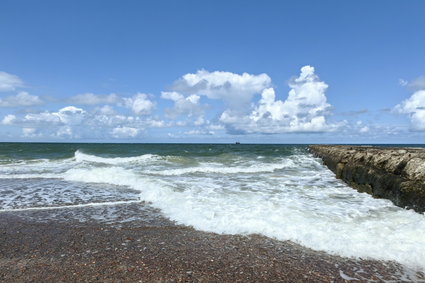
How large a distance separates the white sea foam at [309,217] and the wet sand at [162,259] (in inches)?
16.1

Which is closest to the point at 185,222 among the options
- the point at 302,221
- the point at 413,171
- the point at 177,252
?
the point at 177,252

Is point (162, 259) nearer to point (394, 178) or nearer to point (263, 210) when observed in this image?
point (263, 210)

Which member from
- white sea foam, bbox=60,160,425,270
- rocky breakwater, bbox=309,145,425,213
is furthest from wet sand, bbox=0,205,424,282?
rocky breakwater, bbox=309,145,425,213

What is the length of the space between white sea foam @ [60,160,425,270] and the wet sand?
41 cm

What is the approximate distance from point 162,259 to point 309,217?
4113mm

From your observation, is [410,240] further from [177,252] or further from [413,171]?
[177,252]

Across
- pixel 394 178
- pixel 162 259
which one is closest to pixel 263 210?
pixel 162 259

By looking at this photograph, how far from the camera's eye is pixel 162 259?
492cm

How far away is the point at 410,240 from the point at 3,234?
26.5ft

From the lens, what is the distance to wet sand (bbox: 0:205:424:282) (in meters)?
4.32

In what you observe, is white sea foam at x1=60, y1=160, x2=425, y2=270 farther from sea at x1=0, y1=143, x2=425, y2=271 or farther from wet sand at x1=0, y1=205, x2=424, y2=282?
wet sand at x1=0, y1=205, x2=424, y2=282

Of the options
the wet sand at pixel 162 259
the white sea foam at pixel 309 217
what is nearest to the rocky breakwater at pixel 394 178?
the white sea foam at pixel 309 217

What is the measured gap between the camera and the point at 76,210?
8516 millimetres

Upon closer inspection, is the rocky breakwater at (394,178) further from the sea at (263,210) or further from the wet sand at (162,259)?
the wet sand at (162,259)
